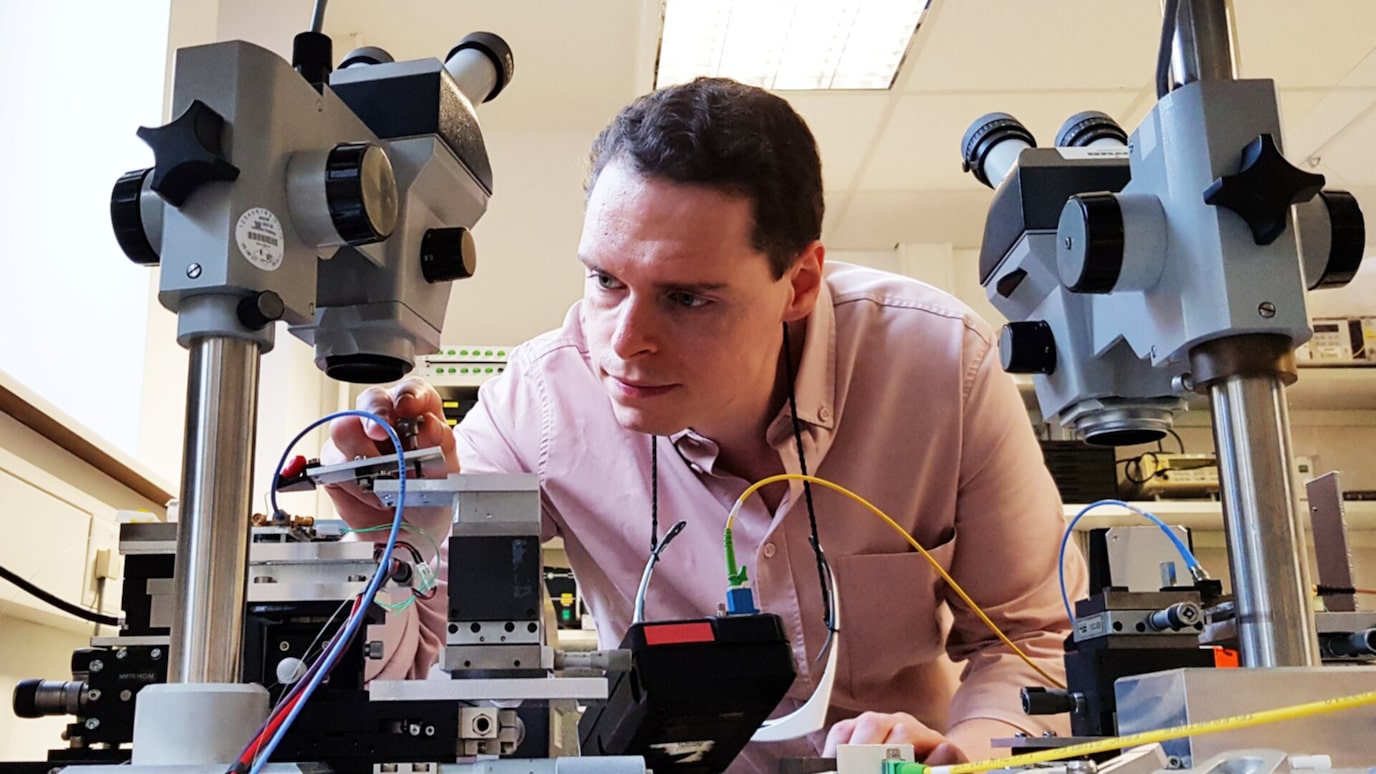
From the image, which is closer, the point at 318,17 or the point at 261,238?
the point at 261,238

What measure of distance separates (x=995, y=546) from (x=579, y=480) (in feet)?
1.65

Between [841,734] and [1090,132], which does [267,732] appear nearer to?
[841,734]

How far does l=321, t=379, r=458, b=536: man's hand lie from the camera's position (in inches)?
34.2

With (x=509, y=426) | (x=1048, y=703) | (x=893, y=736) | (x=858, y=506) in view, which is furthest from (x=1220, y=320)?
(x=509, y=426)

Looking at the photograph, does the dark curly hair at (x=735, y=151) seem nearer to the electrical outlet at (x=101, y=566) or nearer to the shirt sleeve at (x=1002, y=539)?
the shirt sleeve at (x=1002, y=539)

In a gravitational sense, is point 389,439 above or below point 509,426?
below

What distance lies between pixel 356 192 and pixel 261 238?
63mm

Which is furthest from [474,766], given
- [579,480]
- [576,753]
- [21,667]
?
[21,667]

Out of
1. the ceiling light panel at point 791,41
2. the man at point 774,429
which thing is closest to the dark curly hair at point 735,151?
the man at point 774,429

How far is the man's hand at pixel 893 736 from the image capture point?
84 cm

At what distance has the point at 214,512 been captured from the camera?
67 centimetres

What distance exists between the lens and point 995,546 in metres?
1.35

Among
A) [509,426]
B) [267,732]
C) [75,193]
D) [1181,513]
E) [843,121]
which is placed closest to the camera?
[267,732]

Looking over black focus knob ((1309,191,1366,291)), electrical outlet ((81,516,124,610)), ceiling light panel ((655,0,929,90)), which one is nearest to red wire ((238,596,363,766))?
black focus knob ((1309,191,1366,291))
